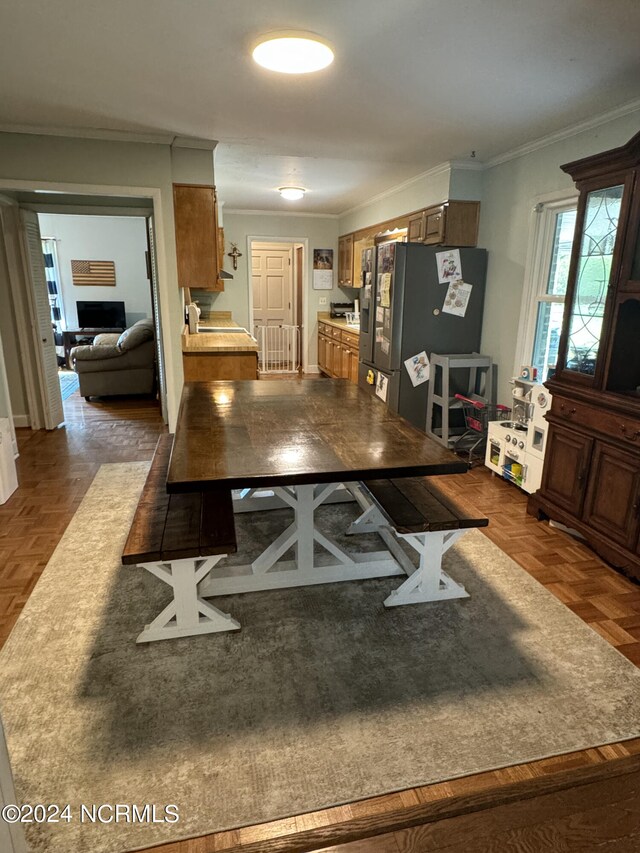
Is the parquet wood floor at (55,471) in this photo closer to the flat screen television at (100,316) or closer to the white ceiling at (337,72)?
the white ceiling at (337,72)

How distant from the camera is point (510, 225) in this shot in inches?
154

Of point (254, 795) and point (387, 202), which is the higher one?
point (387, 202)

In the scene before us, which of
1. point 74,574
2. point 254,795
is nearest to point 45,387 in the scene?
point 74,574

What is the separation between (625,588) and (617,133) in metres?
2.50

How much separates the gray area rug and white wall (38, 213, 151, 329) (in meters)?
7.02

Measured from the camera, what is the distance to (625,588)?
7.88 feet

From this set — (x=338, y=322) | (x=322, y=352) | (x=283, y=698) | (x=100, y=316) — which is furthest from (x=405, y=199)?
(x=100, y=316)

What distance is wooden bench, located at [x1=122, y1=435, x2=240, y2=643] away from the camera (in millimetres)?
1840

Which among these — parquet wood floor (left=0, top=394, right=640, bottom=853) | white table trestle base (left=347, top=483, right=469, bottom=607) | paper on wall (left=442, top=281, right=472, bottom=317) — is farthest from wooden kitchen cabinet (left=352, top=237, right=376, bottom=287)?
parquet wood floor (left=0, top=394, right=640, bottom=853)

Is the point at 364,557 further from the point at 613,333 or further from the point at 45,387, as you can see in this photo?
the point at 45,387

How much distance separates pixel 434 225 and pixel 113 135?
255 cm

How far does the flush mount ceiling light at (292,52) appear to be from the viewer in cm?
209

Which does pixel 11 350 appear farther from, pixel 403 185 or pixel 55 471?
pixel 403 185

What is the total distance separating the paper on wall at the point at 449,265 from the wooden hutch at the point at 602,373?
1461 millimetres
